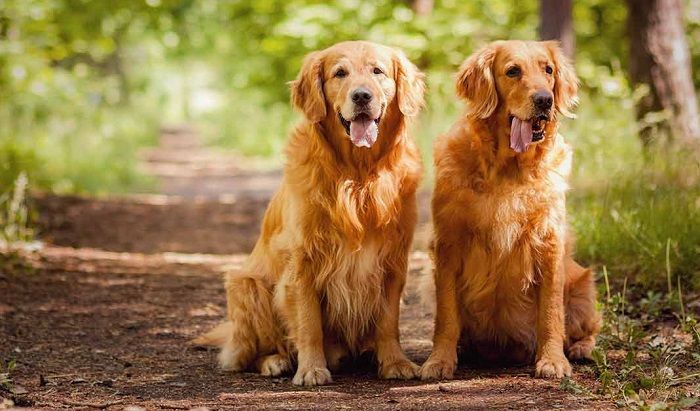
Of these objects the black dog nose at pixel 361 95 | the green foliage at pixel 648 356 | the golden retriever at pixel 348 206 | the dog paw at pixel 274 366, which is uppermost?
the black dog nose at pixel 361 95

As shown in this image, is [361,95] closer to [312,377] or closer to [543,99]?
[543,99]

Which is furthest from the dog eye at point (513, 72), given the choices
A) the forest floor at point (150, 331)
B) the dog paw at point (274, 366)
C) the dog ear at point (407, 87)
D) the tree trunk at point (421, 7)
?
the tree trunk at point (421, 7)

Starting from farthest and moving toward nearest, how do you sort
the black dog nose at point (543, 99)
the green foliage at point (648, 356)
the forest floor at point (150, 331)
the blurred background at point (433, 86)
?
1. the blurred background at point (433, 86)
2. the black dog nose at point (543, 99)
3. the forest floor at point (150, 331)
4. the green foliage at point (648, 356)

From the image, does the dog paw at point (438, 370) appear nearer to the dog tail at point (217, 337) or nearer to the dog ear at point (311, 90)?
the dog tail at point (217, 337)

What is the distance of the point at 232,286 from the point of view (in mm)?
4270

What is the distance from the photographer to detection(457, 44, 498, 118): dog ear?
389 cm

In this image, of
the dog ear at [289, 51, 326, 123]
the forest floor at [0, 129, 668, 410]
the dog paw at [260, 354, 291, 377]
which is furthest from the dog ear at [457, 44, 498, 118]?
the dog paw at [260, 354, 291, 377]

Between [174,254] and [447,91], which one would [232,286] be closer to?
[174,254]

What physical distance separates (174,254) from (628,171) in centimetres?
392

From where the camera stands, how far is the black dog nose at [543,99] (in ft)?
12.2

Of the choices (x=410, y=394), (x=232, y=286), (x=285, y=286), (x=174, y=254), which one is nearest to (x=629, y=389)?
(x=410, y=394)

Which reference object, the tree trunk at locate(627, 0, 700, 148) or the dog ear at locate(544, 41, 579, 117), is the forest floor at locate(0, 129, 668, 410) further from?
the tree trunk at locate(627, 0, 700, 148)

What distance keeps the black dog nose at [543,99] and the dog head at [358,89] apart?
58 centimetres

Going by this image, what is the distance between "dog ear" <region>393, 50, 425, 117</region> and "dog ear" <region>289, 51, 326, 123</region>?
36cm
